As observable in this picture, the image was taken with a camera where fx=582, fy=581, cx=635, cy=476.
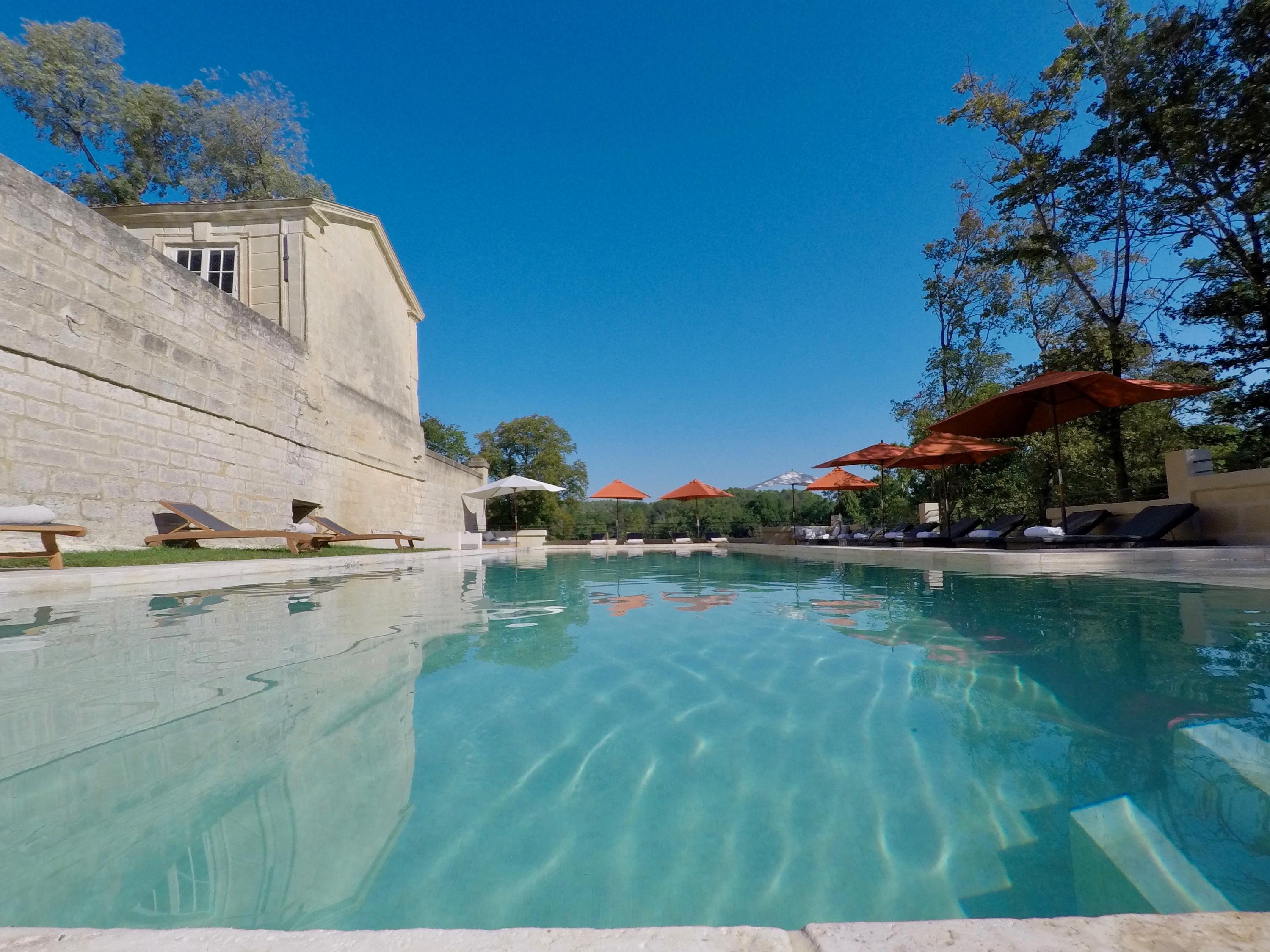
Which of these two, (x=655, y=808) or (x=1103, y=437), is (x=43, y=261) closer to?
(x=655, y=808)

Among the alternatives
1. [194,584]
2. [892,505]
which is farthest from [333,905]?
[892,505]

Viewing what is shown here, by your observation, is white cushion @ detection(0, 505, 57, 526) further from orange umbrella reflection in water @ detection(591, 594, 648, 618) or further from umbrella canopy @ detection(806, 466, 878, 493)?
umbrella canopy @ detection(806, 466, 878, 493)

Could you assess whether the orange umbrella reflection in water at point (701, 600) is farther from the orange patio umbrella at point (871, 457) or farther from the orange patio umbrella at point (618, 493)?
the orange patio umbrella at point (618, 493)

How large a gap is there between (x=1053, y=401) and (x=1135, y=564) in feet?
10.4

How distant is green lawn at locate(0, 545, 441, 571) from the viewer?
19.1 ft

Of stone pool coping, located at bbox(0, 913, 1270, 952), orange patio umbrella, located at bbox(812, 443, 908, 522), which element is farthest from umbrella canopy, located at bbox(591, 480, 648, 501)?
stone pool coping, located at bbox(0, 913, 1270, 952)

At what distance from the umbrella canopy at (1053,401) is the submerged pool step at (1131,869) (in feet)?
28.3

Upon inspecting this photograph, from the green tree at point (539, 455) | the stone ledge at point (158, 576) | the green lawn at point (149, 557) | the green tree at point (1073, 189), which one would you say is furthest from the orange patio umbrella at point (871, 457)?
the green tree at point (539, 455)

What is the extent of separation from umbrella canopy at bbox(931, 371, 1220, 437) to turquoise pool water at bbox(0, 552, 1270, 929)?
6.00 meters

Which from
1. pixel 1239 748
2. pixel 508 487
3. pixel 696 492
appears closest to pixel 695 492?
pixel 696 492

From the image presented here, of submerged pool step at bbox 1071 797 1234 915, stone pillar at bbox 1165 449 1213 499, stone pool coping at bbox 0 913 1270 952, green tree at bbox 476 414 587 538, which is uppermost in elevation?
green tree at bbox 476 414 587 538

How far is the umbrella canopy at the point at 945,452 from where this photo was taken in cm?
1150

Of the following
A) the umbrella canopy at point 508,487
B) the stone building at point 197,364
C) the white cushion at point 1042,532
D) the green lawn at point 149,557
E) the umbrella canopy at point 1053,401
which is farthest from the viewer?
the umbrella canopy at point 508,487

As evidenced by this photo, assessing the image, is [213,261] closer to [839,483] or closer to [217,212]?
[217,212]
